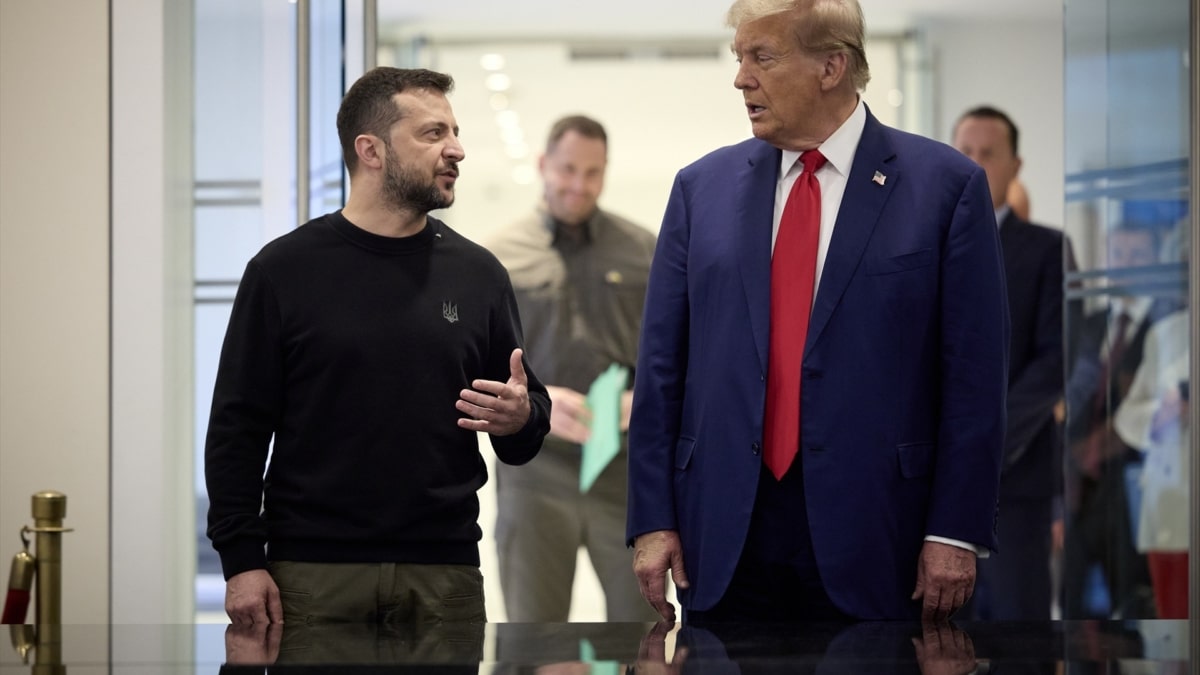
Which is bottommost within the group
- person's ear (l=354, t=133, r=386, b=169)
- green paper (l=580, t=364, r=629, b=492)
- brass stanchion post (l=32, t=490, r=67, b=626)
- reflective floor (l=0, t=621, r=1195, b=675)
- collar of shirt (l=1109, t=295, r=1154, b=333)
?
brass stanchion post (l=32, t=490, r=67, b=626)

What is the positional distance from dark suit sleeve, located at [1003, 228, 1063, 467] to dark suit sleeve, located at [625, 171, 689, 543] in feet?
7.95

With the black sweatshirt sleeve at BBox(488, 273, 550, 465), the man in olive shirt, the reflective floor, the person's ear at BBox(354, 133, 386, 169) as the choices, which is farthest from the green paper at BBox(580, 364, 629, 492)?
the reflective floor

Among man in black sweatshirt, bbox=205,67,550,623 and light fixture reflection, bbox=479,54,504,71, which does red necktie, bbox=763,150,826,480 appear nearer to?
man in black sweatshirt, bbox=205,67,550,623

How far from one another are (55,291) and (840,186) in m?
2.47

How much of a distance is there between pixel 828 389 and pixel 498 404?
0.54 metres

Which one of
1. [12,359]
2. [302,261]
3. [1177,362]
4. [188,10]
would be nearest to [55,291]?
[12,359]

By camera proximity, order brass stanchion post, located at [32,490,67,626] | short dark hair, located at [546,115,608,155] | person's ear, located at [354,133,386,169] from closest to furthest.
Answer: person's ear, located at [354,133,386,169], brass stanchion post, located at [32,490,67,626], short dark hair, located at [546,115,608,155]

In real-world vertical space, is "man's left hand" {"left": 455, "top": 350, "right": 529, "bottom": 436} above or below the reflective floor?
above

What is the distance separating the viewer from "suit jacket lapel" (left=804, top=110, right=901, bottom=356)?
88.5 inches

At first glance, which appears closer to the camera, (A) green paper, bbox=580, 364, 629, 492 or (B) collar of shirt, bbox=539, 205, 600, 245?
Result: (A) green paper, bbox=580, 364, 629, 492

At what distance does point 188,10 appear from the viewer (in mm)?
3982

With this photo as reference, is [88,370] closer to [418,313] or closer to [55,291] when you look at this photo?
[55,291]

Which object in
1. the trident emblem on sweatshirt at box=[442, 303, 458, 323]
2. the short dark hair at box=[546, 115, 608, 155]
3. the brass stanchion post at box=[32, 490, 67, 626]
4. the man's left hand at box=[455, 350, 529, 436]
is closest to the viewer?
the man's left hand at box=[455, 350, 529, 436]

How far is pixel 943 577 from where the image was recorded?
220 centimetres
